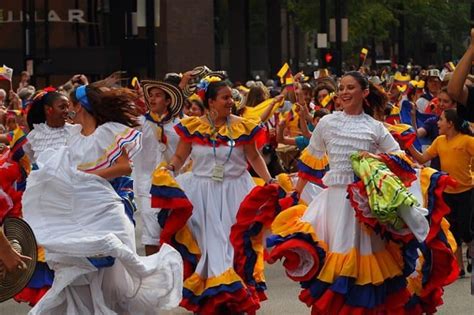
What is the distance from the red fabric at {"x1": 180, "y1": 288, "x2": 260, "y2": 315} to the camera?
1132cm

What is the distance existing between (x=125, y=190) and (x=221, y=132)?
2.21 metres

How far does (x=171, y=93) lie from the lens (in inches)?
542

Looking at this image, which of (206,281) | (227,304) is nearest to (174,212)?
(206,281)

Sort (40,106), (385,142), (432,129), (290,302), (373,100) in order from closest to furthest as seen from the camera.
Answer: (385,142), (373,100), (40,106), (290,302), (432,129)

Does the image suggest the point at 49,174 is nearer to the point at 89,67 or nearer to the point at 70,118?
the point at 70,118

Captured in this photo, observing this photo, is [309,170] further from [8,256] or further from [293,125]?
[293,125]

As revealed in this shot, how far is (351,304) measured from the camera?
10023 millimetres

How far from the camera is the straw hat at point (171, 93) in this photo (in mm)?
13758

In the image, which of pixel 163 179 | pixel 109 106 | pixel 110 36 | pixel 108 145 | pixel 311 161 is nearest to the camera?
pixel 108 145

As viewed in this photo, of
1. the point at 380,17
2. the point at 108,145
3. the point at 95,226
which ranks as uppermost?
the point at 380,17

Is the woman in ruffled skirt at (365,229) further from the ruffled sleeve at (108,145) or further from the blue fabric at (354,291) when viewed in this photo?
the ruffled sleeve at (108,145)

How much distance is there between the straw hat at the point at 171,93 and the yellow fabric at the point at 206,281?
8.62 feet

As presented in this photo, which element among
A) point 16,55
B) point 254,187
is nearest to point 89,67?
point 16,55

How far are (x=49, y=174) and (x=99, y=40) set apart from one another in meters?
33.4
